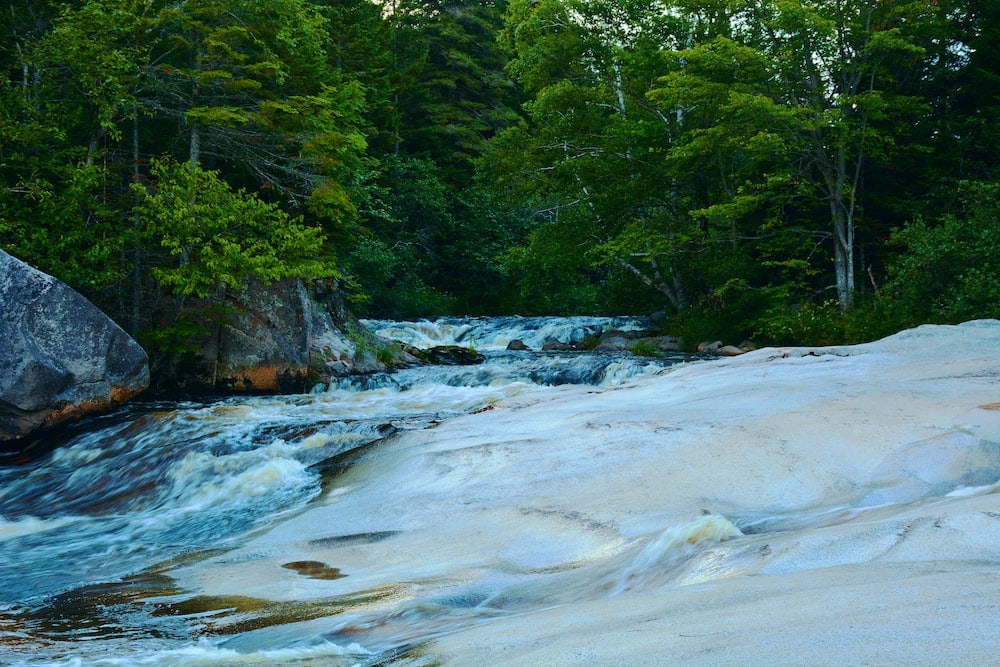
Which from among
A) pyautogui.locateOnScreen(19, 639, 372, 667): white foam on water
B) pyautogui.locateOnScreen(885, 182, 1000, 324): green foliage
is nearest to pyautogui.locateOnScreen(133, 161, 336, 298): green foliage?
pyautogui.locateOnScreen(19, 639, 372, 667): white foam on water

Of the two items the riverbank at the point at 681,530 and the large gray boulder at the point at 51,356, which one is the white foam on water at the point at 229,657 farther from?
the large gray boulder at the point at 51,356

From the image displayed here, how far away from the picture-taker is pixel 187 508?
22.4 ft

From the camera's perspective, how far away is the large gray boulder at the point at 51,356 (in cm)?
1006

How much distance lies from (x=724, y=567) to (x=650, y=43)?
1918 cm

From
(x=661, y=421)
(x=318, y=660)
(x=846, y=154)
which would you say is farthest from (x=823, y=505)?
(x=846, y=154)

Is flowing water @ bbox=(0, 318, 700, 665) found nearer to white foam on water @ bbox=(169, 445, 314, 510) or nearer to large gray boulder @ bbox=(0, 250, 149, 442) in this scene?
white foam on water @ bbox=(169, 445, 314, 510)

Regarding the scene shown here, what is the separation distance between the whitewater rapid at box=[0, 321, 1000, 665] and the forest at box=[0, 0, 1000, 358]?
16.7 ft

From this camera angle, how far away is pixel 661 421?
598cm

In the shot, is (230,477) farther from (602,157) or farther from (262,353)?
(602,157)

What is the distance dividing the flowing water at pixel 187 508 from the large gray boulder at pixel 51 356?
1.35ft

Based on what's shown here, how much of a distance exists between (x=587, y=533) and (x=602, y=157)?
1768cm

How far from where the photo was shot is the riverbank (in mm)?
2072

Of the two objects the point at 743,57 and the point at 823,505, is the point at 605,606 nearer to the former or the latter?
the point at 823,505

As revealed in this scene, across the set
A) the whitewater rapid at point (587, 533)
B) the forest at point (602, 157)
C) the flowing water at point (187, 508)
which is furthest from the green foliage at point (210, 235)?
the whitewater rapid at point (587, 533)
